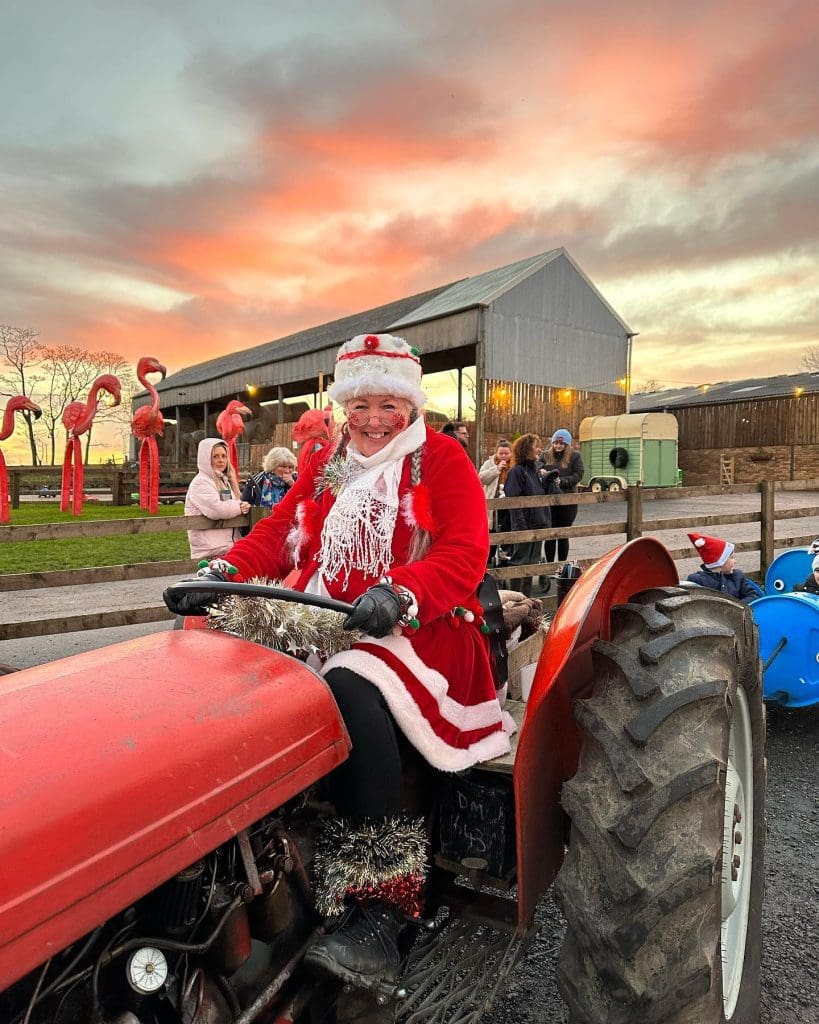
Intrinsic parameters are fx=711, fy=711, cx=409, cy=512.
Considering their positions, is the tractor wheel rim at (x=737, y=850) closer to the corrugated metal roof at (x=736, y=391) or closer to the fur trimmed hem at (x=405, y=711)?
the fur trimmed hem at (x=405, y=711)

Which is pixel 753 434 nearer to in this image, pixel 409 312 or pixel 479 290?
pixel 479 290

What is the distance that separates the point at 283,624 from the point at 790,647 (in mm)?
3237

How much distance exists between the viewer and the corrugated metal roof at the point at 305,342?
27906mm

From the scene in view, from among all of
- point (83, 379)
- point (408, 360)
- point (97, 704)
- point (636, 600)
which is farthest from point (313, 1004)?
point (83, 379)

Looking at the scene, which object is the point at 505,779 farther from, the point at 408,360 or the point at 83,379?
the point at 83,379

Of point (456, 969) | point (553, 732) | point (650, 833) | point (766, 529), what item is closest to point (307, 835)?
point (456, 969)

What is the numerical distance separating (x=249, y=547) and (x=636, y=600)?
4.04 feet

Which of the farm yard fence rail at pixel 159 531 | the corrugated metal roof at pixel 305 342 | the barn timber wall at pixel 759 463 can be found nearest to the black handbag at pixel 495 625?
the farm yard fence rail at pixel 159 531

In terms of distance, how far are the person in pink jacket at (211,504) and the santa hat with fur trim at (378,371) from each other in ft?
9.35

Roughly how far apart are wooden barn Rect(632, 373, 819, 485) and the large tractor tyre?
2823cm

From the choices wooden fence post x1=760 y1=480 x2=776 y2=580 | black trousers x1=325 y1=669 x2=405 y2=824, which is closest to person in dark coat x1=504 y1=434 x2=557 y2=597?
wooden fence post x1=760 y1=480 x2=776 y2=580

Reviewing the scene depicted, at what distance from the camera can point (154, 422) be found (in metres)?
16.1

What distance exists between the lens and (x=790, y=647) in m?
3.85

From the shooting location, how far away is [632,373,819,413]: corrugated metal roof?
29094 mm
